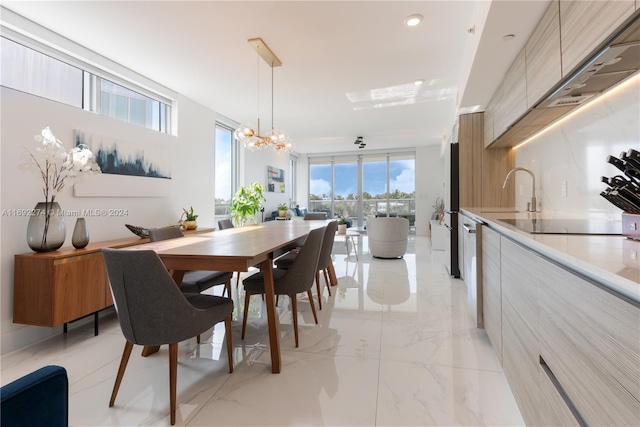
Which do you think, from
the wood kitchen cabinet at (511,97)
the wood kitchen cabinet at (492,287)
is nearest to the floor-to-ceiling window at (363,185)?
the wood kitchen cabinet at (511,97)

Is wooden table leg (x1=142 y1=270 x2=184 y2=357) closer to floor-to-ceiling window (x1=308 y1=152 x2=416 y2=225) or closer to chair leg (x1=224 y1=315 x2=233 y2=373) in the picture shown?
chair leg (x1=224 y1=315 x2=233 y2=373)

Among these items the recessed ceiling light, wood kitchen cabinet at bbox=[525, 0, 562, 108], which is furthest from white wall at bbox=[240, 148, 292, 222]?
wood kitchen cabinet at bbox=[525, 0, 562, 108]

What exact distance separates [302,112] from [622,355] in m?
5.08

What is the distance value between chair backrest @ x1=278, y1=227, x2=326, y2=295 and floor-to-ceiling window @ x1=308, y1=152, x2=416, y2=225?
292 inches

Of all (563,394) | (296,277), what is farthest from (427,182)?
(563,394)

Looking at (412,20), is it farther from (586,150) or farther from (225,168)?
(225,168)

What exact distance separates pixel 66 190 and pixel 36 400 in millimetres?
2692

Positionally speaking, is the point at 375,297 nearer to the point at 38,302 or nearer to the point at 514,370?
the point at 514,370

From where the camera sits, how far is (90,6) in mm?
2320

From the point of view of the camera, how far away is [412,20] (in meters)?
2.51

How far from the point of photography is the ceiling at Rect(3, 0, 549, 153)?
2309 millimetres

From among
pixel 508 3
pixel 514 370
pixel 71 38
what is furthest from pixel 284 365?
pixel 71 38

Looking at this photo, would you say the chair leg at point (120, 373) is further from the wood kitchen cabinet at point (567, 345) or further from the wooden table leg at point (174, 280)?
the wood kitchen cabinet at point (567, 345)

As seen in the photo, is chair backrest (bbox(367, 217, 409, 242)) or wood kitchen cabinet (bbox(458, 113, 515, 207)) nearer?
wood kitchen cabinet (bbox(458, 113, 515, 207))
